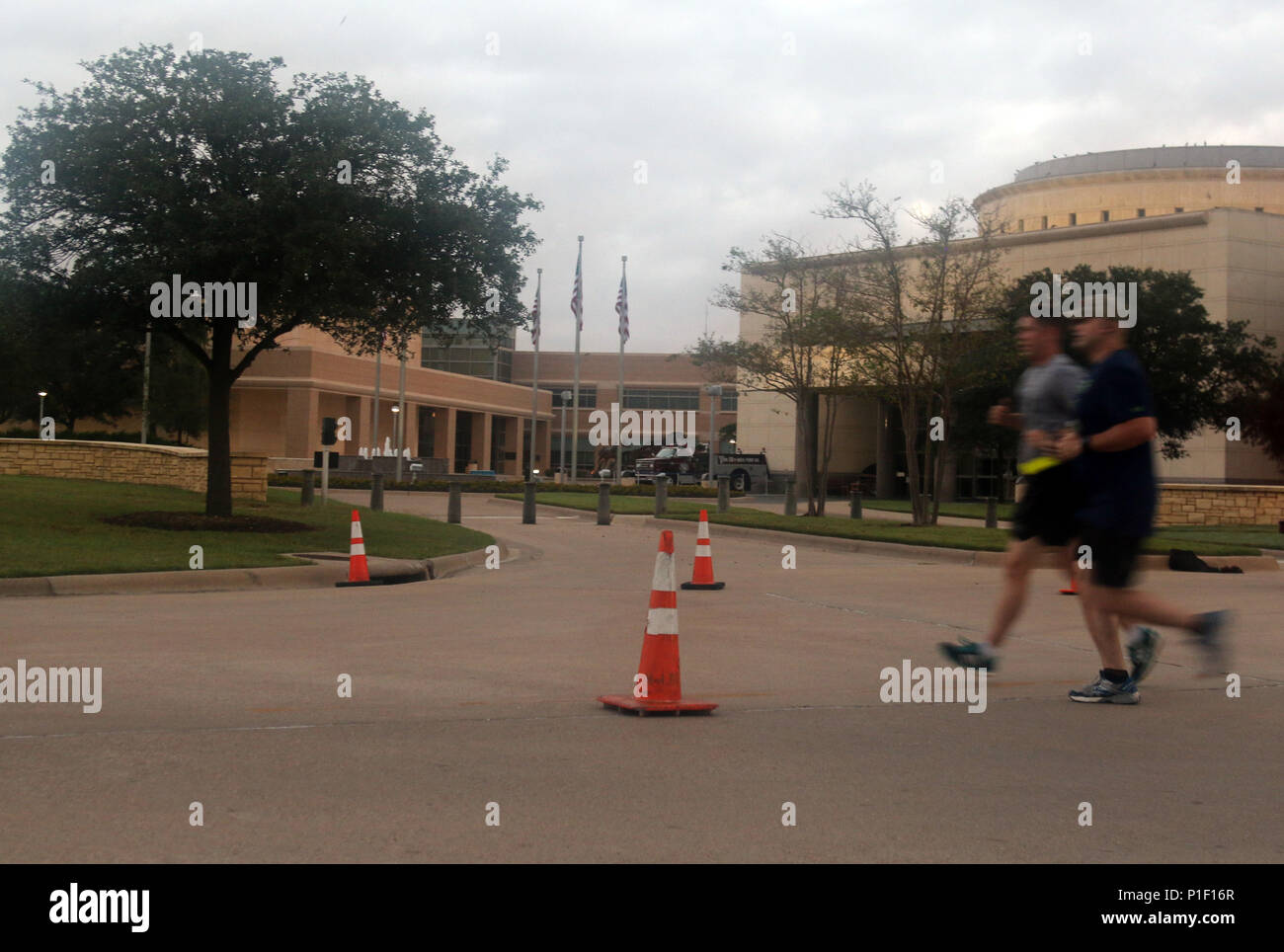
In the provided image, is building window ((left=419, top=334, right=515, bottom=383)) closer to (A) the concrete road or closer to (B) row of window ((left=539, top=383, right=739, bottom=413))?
(B) row of window ((left=539, top=383, right=739, bottom=413))

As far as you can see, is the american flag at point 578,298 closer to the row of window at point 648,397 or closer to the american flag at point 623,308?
A: the american flag at point 623,308

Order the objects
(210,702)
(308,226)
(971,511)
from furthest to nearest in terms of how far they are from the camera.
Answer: (971,511), (308,226), (210,702)

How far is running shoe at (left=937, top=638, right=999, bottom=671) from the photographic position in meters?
7.28

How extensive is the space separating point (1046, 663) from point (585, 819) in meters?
5.24

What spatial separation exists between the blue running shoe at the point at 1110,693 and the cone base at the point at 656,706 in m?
2.16

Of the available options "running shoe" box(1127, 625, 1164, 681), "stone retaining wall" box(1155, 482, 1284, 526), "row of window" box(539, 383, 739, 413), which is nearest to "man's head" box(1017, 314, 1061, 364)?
"running shoe" box(1127, 625, 1164, 681)

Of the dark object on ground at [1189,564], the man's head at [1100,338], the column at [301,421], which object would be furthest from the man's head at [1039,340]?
the column at [301,421]

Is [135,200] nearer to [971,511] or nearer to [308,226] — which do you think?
[308,226]

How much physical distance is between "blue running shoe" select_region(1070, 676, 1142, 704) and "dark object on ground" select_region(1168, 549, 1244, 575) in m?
12.8

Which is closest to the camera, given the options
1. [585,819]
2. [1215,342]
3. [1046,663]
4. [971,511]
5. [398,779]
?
[585,819]

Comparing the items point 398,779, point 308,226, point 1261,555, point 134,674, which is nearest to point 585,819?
point 398,779

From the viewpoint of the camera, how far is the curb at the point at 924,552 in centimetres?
1991

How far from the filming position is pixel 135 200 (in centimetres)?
1805

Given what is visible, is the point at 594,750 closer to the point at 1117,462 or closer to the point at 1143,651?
the point at 1117,462
